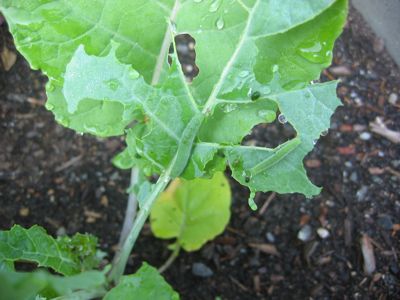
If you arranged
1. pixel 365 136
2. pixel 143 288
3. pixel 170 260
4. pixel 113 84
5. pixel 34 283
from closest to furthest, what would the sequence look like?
pixel 34 283
pixel 113 84
pixel 143 288
pixel 170 260
pixel 365 136

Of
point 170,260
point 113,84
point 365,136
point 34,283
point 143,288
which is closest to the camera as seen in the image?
point 34,283

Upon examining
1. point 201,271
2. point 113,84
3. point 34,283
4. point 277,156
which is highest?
point 34,283

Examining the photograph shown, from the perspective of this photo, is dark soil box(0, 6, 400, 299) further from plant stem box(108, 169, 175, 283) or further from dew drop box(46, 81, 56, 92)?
dew drop box(46, 81, 56, 92)

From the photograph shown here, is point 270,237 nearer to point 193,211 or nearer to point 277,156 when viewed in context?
point 193,211

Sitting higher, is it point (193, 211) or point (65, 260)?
point (65, 260)

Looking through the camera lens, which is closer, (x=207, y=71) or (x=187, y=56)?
(x=207, y=71)

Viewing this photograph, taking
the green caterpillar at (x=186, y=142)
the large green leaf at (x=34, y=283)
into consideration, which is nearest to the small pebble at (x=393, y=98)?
the green caterpillar at (x=186, y=142)

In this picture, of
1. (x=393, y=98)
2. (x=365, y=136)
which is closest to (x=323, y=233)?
(x=365, y=136)
